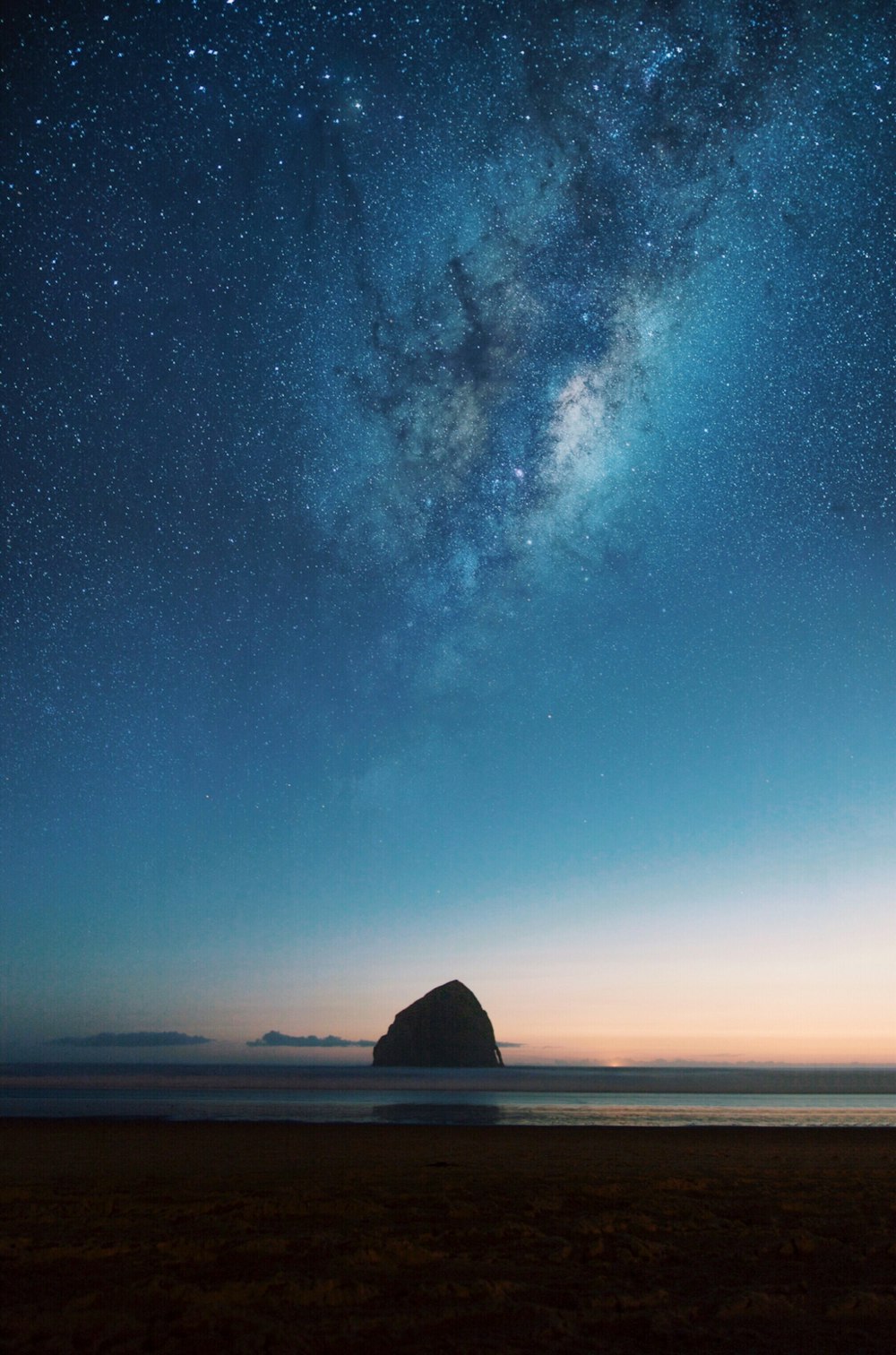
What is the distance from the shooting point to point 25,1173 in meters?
14.0

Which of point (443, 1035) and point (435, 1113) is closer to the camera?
point (435, 1113)

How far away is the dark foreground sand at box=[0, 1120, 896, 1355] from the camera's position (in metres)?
5.61

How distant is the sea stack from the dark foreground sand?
141 meters

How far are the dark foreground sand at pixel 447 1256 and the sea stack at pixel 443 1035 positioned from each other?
141 meters

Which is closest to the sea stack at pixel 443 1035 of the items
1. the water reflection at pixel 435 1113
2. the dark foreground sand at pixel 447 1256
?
the water reflection at pixel 435 1113

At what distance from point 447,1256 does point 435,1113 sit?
2683 centimetres

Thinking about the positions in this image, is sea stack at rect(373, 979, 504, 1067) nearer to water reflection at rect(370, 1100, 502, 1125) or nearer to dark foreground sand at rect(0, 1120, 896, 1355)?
water reflection at rect(370, 1100, 502, 1125)

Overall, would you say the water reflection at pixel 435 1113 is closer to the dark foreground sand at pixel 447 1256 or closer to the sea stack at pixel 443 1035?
the dark foreground sand at pixel 447 1256

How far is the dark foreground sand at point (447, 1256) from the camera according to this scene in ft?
18.4

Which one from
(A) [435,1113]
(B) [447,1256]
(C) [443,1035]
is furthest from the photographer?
(C) [443,1035]

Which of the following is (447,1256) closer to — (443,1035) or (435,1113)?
(435,1113)

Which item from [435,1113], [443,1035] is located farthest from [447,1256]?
[443,1035]

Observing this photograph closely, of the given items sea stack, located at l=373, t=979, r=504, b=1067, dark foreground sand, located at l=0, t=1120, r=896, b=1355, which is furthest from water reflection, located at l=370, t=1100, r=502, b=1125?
sea stack, located at l=373, t=979, r=504, b=1067

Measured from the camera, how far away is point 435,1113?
1249 inches
